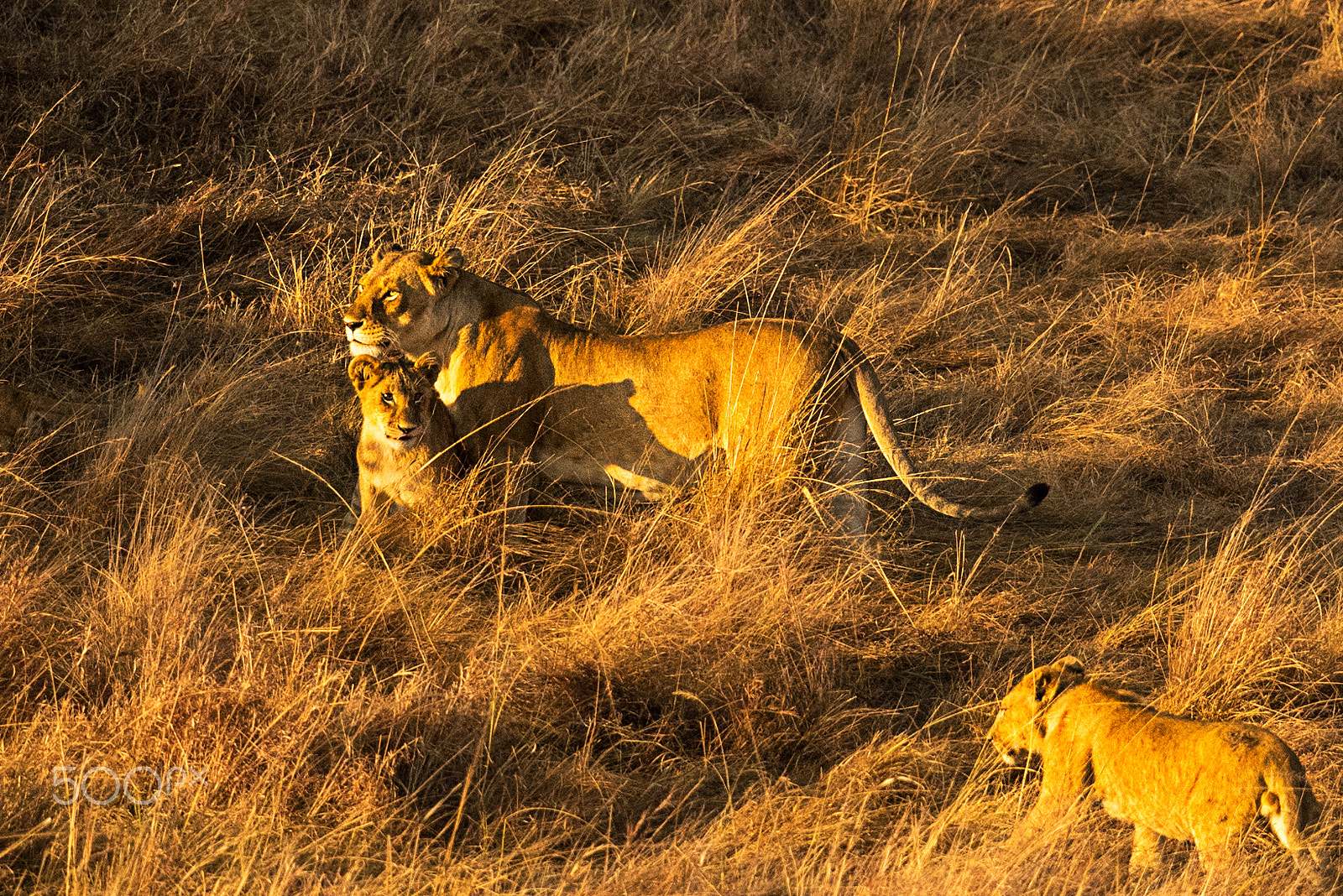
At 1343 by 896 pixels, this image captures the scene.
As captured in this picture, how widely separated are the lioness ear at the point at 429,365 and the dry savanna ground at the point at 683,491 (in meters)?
0.52

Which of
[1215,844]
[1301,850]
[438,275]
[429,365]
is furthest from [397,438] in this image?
[1301,850]

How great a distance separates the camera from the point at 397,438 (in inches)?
177

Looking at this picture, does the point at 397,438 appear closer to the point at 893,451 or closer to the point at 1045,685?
the point at 893,451

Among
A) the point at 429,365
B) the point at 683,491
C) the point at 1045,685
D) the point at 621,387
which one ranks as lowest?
the point at 683,491

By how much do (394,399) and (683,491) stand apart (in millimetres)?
1011

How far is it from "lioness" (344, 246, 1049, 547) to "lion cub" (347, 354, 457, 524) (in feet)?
0.46

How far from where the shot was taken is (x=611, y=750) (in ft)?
11.8

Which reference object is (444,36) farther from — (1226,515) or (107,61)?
(1226,515)

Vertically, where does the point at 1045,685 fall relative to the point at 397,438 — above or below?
above

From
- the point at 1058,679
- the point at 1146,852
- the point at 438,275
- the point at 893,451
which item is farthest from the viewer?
the point at 438,275

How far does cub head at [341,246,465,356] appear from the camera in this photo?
15.5 feet

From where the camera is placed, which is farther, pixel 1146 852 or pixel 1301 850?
pixel 1146 852

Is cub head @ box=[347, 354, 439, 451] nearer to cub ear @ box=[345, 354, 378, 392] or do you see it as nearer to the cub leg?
cub ear @ box=[345, 354, 378, 392]

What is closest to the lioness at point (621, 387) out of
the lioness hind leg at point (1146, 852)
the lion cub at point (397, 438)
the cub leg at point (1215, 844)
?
the lion cub at point (397, 438)
